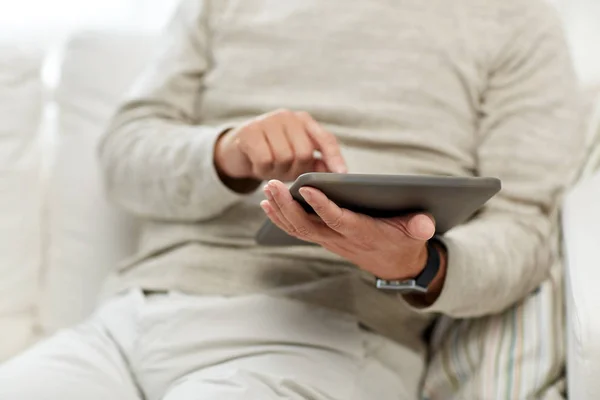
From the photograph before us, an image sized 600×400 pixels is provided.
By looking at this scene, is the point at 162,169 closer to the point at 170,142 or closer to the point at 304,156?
the point at 170,142

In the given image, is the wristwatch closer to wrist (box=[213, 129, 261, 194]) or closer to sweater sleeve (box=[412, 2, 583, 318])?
sweater sleeve (box=[412, 2, 583, 318])

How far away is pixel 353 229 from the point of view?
638 millimetres

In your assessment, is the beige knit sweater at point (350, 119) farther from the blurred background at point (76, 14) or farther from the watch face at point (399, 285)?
the blurred background at point (76, 14)

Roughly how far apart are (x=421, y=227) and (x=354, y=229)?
0.06m

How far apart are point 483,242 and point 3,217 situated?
74cm

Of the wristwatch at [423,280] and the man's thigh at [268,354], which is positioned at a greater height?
the wristwatch at [423,280]

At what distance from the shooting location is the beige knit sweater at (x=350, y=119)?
88 cm

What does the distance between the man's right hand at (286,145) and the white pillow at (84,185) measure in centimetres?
44

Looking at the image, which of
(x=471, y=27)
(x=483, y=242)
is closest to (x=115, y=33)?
(x=471, y=27)

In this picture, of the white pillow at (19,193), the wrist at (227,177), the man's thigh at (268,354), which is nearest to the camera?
the man's thigh at (268,354)

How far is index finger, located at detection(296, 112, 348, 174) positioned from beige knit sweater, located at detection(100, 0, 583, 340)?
13 cm

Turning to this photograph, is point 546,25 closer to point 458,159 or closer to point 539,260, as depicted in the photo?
point 458,159

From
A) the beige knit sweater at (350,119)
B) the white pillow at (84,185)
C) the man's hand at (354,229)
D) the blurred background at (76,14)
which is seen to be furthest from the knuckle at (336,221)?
the blurred background at (76,14)

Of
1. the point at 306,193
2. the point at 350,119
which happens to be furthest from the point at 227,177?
the point at 306,193
